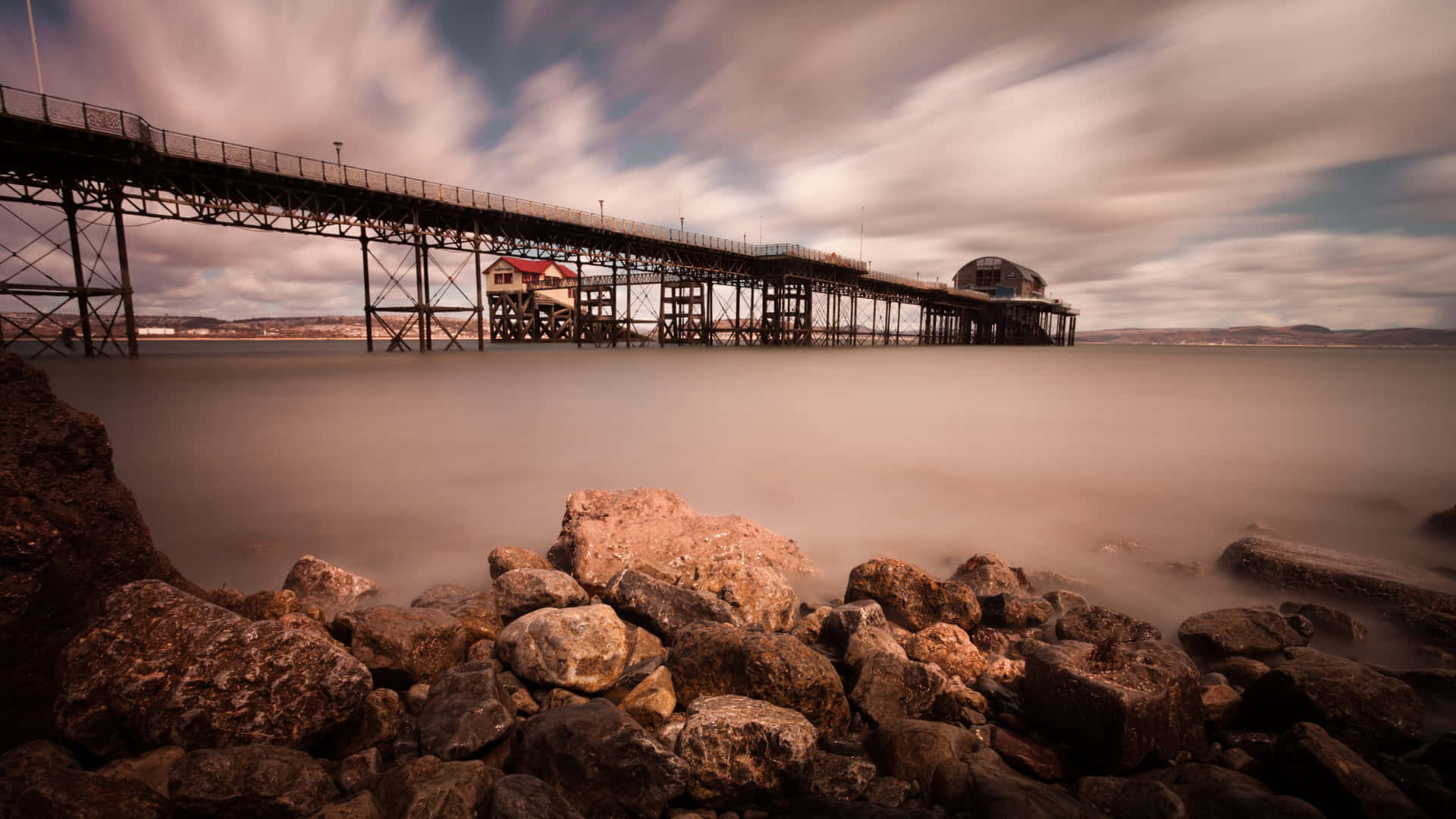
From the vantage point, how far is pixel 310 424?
13.4 metres

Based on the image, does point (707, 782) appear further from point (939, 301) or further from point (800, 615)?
point (939, 301)

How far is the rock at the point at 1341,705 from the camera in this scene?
2.86 meters

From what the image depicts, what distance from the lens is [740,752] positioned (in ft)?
8.32

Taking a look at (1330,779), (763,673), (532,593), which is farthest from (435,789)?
(1330,779)

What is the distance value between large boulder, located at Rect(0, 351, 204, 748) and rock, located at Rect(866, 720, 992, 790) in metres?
3.73

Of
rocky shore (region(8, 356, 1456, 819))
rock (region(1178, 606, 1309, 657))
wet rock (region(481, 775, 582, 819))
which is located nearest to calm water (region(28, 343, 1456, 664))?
rock (region(1178, 606, 1309, 657))

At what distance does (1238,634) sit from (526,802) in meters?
4.57

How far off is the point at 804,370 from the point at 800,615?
27621mm

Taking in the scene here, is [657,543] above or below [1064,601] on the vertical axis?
above

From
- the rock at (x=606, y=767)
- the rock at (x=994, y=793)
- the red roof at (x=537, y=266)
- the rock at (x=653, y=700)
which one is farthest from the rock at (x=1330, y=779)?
the red roof at (x=537, y=266)

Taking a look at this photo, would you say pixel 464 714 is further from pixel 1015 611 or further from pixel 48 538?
pixel 1015 611

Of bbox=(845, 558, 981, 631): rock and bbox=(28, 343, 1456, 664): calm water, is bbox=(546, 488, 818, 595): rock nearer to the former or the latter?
bbox=(28, 343, 1456, 664): calm water

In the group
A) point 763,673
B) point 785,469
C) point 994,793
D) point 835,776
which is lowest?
point 785,469

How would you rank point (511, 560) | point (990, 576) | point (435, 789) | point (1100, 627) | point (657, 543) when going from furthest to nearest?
point (657, 543) → point (990, 576) → point (511, 560) → point (1100, 627) → point (435, 789)
